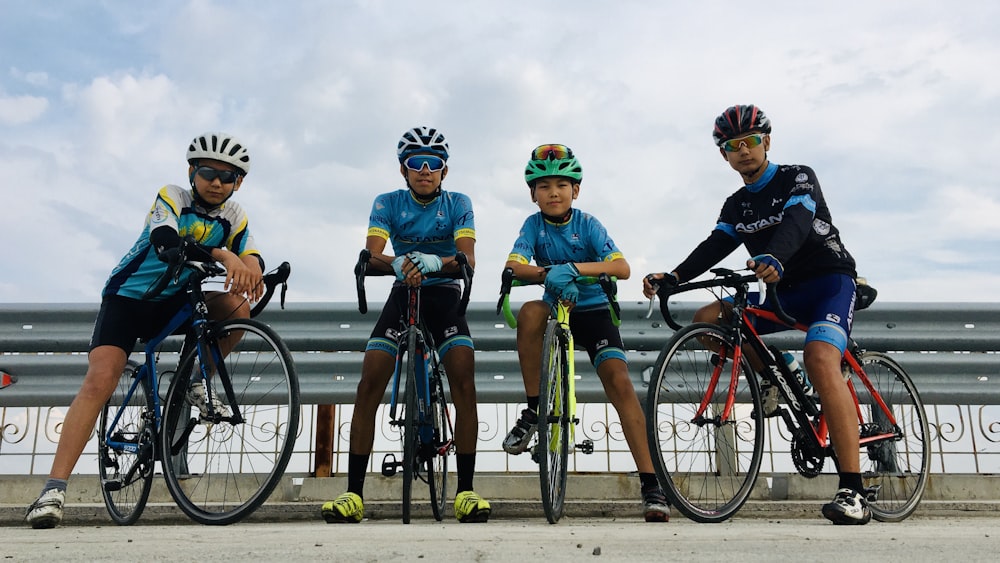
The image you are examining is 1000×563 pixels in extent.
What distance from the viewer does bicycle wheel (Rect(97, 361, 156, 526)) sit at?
4.22 m

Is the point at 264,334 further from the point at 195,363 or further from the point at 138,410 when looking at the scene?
the point at 138,410

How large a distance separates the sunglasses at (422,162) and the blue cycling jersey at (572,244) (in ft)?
2.04

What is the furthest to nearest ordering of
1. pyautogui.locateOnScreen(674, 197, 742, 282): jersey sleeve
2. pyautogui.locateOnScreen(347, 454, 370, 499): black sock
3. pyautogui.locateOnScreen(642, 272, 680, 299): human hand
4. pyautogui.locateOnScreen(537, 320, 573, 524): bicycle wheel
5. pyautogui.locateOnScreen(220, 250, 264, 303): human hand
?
pyautogui.locateOnScreen(674, 197, 742, 282): jersey sleeve < pyautogui.locateOnScreen(642, 272, 680, 299): human hand < pyautogui.locateOnScreen(347, 454, 370, 499): black sock < pyautogui.locateOnScreen(220, 250, 264, 303): human hand < pyautogui.locateOnScreen(537, 320, 573, 524): bicycle wheel

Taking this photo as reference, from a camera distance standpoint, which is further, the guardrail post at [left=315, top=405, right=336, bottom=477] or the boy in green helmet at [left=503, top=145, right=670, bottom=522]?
the guardrail post at [left=315, top=405, right=336, bottom=477]

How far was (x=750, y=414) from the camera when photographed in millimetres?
4289

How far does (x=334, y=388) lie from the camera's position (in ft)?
17.3

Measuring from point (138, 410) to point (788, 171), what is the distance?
12.8 feet

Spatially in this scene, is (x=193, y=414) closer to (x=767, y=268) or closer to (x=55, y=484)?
(x=55, y=484)

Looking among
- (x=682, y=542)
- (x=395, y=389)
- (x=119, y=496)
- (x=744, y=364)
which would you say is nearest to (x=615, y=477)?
(x=744, y=364)

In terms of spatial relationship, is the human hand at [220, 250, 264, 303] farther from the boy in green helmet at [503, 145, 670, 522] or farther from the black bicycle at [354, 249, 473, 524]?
the boy in green helmet at [503, 145, 670, 522]

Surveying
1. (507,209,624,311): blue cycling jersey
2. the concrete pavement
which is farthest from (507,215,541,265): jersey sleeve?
the concrete pavement

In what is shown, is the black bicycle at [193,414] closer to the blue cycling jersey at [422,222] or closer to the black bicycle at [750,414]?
the blue cycling jersey at [422,222]

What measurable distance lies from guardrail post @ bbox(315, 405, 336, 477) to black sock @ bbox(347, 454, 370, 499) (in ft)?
4.63

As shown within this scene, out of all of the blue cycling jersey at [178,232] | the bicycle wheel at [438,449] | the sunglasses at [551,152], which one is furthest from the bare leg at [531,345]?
the blue cycling jersey at [178,232]
